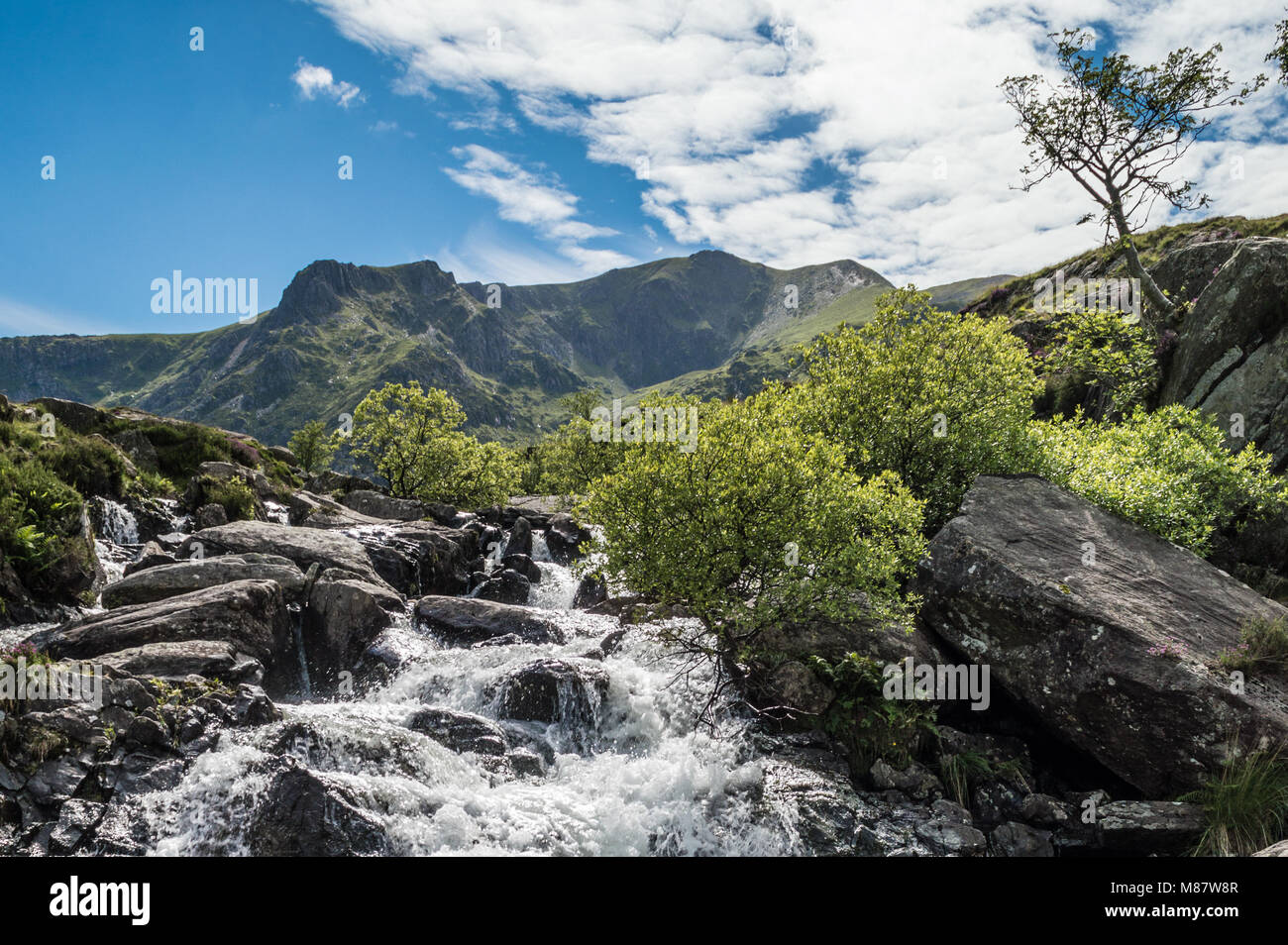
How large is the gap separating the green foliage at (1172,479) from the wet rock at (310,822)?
2338 centimetres

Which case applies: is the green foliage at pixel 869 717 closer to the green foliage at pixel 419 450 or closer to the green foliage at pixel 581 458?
the green foliage at pixel 419 450

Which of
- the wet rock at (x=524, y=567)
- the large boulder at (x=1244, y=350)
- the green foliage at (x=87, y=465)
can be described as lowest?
the wet rock at (x=524, y=567)

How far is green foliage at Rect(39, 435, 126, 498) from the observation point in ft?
86.5

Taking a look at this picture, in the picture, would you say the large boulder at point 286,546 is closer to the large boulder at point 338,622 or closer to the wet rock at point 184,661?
the large boulder at point 338,622

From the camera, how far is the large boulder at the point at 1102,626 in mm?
13648

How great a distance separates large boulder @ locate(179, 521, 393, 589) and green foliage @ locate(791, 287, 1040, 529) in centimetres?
2142

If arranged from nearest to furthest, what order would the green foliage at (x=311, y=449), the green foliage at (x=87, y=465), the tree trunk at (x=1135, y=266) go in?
the green foliage at (x=87, y=465)
the tree trunk at (x=1135, y=266)
the green foliage at (x=311, y=449)

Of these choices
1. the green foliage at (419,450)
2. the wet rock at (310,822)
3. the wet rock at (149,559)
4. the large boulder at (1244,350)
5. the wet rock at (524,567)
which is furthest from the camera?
the green foliage at (419,450)

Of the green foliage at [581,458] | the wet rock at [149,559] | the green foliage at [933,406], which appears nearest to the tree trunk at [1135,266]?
the green foliage at [933,406]

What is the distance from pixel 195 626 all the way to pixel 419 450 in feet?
124

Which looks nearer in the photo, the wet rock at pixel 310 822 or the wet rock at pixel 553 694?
the wet rock at pixel 310 822

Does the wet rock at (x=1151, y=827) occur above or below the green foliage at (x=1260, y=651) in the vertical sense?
below

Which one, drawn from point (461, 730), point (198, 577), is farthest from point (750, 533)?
point (198, 577)
